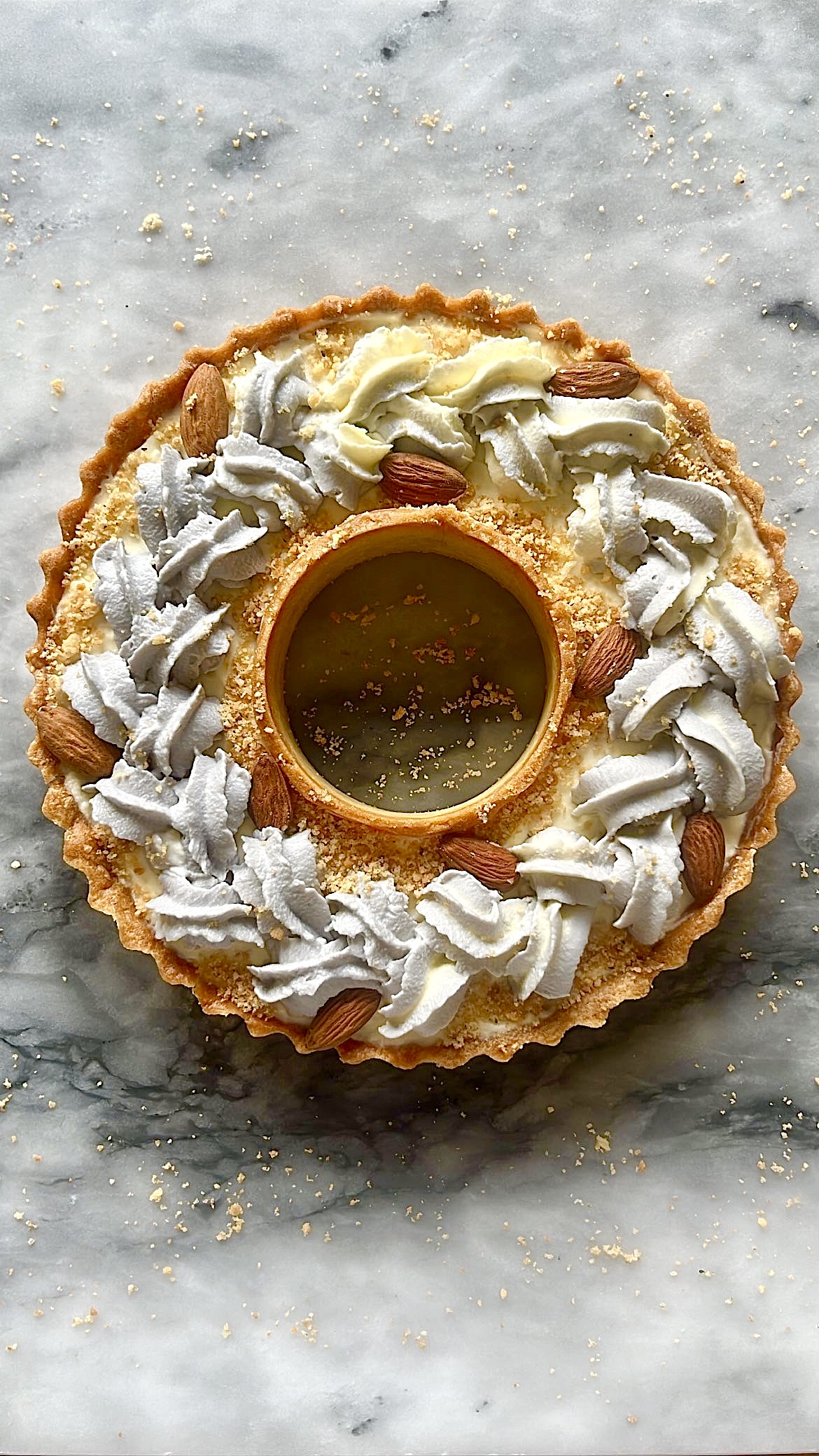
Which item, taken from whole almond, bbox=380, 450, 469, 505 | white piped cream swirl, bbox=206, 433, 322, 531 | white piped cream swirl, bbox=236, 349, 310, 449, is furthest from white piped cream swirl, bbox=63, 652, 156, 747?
whole almond, bbox=380, 450, 469, 505

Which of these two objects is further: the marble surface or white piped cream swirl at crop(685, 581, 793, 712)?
the marble surface

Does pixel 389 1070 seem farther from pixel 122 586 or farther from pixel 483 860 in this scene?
pixel 122 586

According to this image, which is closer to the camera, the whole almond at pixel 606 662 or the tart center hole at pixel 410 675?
the whole almond at pixel 606 662

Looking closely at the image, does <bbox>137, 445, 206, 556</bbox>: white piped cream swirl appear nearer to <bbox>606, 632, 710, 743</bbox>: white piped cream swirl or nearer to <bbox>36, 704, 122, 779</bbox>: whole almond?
<bbox>36, 704, 122, 779</bbox>: whole almond

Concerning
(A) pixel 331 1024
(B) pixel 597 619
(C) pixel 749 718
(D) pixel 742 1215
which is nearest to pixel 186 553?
(B) pixel 597 619

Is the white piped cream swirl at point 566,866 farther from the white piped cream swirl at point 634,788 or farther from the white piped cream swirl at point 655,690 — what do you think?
the white piped cream swirl at point 655,690

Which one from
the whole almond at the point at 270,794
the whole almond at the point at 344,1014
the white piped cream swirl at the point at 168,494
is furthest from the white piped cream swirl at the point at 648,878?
the white piped cream swirl at the point at 168,494
